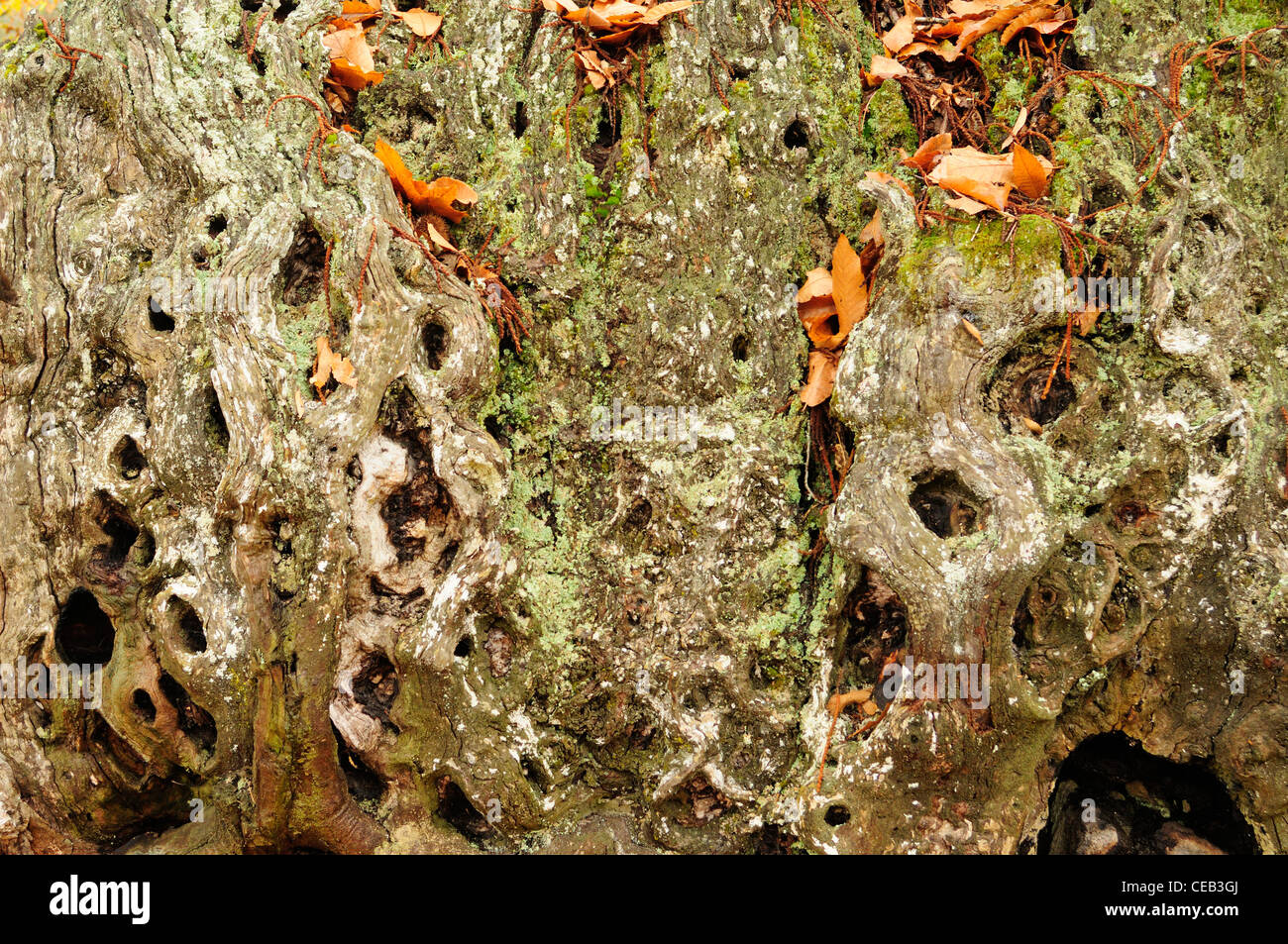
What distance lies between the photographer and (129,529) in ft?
9.89

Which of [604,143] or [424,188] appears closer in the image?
[424,188]

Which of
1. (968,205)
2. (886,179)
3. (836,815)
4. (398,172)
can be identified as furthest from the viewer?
(398,172)

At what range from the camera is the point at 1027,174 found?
297cm

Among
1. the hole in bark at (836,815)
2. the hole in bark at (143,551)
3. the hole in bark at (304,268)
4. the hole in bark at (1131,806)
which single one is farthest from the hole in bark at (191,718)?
the hole in bark at (1131,806)

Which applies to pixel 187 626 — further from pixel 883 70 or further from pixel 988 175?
pixel 883 70

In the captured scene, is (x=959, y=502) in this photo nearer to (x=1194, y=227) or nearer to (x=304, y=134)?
(x=1194, y=227)

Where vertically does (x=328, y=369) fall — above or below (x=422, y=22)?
below

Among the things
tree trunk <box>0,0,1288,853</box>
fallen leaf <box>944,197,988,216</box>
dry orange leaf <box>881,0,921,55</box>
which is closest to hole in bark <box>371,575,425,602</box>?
tree trunk <box>0,0,1288,853</box>

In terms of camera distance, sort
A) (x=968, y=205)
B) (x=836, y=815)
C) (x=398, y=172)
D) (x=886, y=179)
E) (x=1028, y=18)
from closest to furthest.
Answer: (x=836, y=815) → (x=968, y=205) → (x=886, y=179) → (x=398, y=172) → (x=1028, y=18)

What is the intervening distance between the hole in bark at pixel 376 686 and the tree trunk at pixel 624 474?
0.05ft

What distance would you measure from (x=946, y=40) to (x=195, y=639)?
3619mm

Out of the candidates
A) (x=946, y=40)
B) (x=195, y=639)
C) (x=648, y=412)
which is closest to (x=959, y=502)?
(x=648, y=412)

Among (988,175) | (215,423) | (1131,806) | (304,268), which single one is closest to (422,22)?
(304,268)

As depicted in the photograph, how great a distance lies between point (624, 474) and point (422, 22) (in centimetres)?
199
